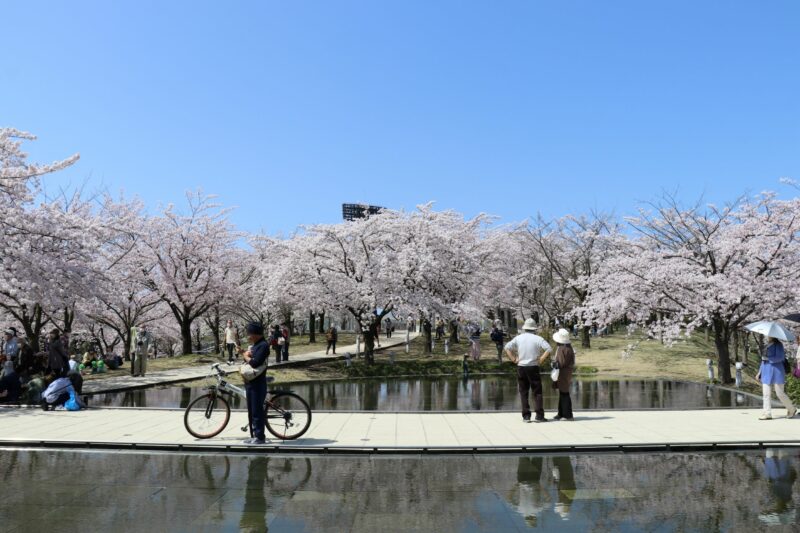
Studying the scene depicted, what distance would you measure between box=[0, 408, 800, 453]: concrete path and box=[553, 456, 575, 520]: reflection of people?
744 mm

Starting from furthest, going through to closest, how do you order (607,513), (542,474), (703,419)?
1. (703,419)
2. (542,474)
3. (607,513)

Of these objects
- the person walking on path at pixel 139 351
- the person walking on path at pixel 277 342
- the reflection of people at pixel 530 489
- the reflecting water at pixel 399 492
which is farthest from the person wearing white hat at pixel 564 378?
the person walking on path at pixel 277 342

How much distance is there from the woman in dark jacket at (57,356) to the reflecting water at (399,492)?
530cm

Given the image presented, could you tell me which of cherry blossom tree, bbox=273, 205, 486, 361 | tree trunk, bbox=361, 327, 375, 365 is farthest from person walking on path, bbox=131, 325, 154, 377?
tree trunk, bbox=361, 327, 375, 365

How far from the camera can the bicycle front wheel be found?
928 centimetres

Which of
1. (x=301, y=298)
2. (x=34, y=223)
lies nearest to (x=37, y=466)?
(x=34, y=223)

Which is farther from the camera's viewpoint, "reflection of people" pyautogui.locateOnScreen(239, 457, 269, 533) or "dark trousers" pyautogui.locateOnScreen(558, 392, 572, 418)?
"dark trousers" pyautogui.locateOnScreen(558, 392, 572, 418)

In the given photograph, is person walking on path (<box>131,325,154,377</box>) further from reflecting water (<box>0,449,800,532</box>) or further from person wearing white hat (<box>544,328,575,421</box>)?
person wearing white hat (<box>544,328,575,421</box>)

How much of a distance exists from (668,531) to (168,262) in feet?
114

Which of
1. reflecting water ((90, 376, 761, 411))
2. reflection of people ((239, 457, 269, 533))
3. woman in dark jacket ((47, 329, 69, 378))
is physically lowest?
reflecting water ((90, 376, 761, 411))

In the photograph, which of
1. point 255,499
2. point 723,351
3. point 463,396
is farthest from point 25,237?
point 723,351

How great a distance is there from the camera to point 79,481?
6867 mm

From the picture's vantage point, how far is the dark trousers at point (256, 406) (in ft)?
29.0

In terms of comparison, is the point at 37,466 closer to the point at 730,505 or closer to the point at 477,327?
the point at 730,505
